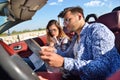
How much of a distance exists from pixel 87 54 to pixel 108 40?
231mm

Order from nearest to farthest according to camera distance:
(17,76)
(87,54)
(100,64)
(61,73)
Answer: (17,76), (100,64), (87,54), (61,73)

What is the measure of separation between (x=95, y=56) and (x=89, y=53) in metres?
0.15

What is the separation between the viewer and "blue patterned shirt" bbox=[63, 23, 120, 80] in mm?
→ 2150

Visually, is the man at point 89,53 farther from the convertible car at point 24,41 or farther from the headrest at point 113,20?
the headrest at point 113,20

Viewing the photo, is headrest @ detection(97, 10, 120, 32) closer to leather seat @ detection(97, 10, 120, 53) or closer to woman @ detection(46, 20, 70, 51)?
leather seat @ detection(97, 10, 120, 53)

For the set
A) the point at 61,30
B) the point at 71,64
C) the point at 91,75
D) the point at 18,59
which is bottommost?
the point at 61,30

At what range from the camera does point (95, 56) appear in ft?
7.49

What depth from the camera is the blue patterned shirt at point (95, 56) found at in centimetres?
215

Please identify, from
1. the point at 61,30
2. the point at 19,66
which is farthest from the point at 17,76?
the point at 61,30

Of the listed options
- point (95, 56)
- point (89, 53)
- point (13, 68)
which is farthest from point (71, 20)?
point (13, 68)

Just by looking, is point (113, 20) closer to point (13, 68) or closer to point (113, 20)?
point (113, 20)

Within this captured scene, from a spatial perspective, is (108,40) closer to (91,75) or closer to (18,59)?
(91,75)

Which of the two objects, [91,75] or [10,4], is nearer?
[91,75]

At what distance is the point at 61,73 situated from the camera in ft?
8.59
